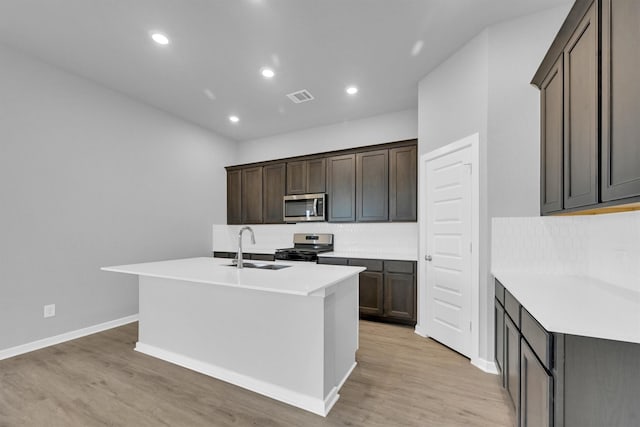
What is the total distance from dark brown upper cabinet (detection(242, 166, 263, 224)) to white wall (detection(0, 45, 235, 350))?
113 cm

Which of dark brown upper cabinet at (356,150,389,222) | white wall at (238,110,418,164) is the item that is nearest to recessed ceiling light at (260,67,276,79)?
dark brown upper cabinet at (356,150,389,222)

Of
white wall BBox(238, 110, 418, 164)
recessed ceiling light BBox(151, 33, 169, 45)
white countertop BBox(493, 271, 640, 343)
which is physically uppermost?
recessed ceiling light BBox(151, 33, 169, 45)

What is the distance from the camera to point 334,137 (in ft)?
16.3

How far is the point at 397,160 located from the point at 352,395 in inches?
118

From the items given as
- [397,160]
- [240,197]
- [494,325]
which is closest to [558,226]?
[494,325]

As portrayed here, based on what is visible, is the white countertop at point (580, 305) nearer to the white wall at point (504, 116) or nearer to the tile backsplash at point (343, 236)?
the white wall at point (504, 116)

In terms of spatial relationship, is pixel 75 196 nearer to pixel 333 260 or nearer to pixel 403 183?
pixel 333 260

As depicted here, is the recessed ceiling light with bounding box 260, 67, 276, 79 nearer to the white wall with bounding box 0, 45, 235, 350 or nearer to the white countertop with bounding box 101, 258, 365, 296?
the white wall with bounding box 0, 45, 235, 350

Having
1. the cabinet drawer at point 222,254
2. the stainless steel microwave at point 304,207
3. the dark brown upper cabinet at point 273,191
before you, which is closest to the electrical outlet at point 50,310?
the cabinet drawer at point 222,254

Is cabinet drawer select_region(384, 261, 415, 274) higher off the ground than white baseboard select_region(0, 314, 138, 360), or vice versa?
cabinet drawer select_region(384, 261, 415, 274)

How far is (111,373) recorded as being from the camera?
2479 millimetres

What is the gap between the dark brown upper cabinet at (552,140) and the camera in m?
1.88

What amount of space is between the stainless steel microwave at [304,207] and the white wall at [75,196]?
1.76m

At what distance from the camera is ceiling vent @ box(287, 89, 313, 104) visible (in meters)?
3.77
